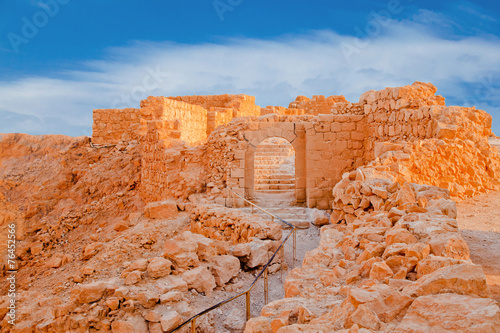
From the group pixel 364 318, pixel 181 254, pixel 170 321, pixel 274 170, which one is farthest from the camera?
pixel 274 170

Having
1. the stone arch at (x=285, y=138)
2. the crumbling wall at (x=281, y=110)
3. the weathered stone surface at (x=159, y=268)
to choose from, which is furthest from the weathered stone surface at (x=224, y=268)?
the crumbling wall at (x=281, y=110)

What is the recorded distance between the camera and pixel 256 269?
580 cm

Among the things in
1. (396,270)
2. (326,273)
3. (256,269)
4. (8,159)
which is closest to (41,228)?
(8,159)

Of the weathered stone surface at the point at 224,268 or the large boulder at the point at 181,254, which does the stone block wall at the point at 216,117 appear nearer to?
the weathered stone surface at the point at 224,268

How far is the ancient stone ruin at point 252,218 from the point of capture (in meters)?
2.49

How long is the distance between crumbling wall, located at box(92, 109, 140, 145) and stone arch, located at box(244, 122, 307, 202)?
7.27m

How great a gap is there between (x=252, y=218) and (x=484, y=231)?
4.15 meters

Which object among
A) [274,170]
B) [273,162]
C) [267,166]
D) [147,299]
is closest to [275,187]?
[274,170]

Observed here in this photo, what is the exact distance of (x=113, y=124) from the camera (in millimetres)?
15461

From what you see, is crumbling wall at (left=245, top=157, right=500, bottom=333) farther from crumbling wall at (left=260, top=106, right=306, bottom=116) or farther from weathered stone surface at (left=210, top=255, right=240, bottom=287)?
crumbling wall at (left=260, top=106, right=306, bottom=116)

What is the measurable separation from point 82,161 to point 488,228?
13.8 meters

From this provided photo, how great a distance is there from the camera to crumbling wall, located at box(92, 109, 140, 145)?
601 inches

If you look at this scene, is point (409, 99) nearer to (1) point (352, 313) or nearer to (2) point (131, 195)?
(1) point (352, 313)

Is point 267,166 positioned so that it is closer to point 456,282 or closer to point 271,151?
point 271,151
